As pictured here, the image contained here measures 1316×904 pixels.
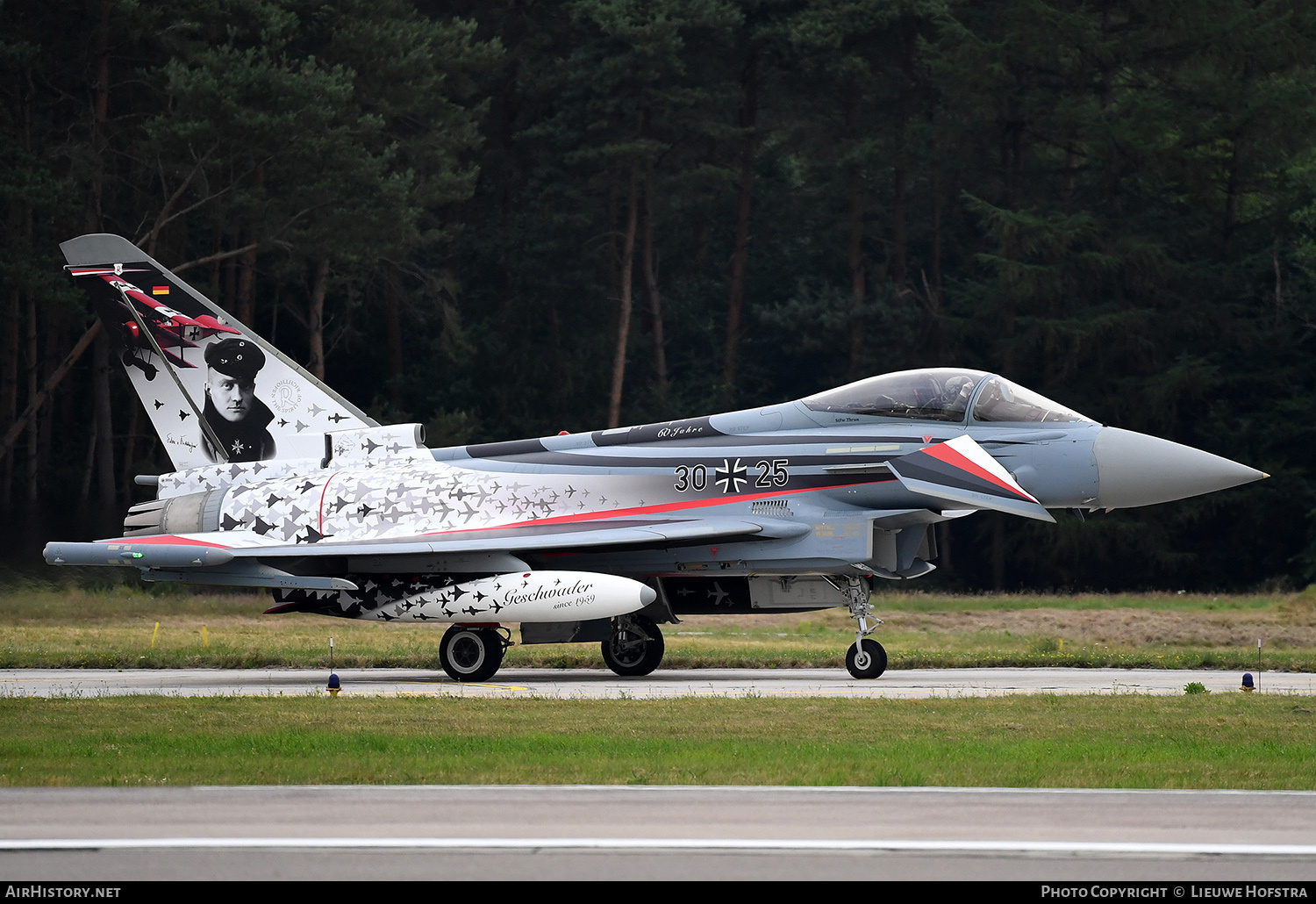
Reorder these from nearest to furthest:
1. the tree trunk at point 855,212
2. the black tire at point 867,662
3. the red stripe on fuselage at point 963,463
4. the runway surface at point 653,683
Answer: the runway surface at point 653,683, the red stripe on fuselage at point 963,463, the black tire at point 867,662, the tree trunk at point 855,212

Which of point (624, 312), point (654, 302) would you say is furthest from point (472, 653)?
point (654, 302)

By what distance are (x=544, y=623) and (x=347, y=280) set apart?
3032cm

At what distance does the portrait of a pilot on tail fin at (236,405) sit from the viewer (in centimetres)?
1973

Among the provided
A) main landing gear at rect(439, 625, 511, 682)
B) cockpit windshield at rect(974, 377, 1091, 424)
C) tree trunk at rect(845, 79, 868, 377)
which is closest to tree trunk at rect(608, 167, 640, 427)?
Answer: tree trunk at rect(845, 79, 868, 377)

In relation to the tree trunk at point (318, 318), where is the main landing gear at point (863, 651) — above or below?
below

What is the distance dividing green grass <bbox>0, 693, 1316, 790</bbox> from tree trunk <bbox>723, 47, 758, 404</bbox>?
122ft

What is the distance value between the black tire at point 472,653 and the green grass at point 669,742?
10.2 feet

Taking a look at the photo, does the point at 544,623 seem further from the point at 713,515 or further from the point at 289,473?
the point at 289,473

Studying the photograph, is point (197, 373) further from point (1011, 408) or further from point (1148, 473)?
point (1148, 473)

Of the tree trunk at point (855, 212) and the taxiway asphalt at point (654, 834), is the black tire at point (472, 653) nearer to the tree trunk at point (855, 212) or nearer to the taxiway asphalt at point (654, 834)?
the taxiway asphalt at point (654, 834)

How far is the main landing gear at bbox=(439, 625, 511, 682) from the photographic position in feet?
58.4

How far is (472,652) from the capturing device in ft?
58.6

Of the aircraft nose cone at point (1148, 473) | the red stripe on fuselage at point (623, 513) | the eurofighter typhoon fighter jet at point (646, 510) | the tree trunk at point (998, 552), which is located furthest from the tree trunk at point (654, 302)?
the aircraft nose cone at point (1148, 473)
